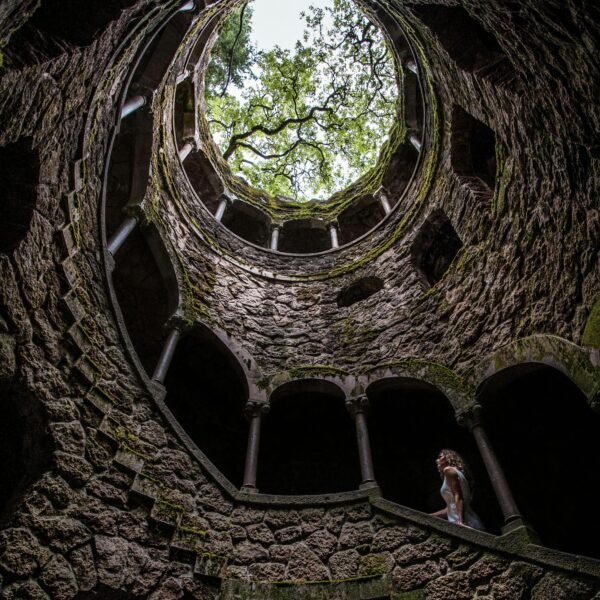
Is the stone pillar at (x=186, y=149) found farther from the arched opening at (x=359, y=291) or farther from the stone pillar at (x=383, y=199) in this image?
the arched opening at (x=359, y=291)

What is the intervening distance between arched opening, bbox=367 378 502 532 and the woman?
5.77 ft

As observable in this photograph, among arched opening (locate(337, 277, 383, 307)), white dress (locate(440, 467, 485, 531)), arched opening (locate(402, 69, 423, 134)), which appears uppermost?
arched opening (locate(402, 69, 423, 134))

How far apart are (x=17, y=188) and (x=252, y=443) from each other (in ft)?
14.1

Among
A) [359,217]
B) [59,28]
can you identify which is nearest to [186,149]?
[359,217]

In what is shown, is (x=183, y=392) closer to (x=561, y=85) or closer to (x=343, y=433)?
(x=343, y=433)

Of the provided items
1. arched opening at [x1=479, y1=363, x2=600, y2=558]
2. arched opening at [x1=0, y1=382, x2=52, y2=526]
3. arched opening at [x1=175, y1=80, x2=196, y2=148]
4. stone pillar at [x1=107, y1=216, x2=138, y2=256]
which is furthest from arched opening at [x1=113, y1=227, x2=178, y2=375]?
arched opening at [x1=479, y1=363, x2=600, y2=558]

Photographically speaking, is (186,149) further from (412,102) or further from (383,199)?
(412,102)

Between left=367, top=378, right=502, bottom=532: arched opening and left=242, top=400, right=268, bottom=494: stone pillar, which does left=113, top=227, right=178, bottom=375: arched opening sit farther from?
left=367, top=378, right=502, bottom=532: arched opening

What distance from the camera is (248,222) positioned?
44.4ft

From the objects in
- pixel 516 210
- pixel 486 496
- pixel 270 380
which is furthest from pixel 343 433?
pixel 516 210

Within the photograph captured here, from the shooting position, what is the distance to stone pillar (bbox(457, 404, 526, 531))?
4954 mm

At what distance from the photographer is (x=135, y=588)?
3.77 metres

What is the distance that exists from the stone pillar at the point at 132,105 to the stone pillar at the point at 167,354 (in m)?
3.61

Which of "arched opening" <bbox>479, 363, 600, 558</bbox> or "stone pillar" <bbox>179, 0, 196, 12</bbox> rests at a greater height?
"stone pillar" <bbox>179, 0, 196, 12</bbox>
